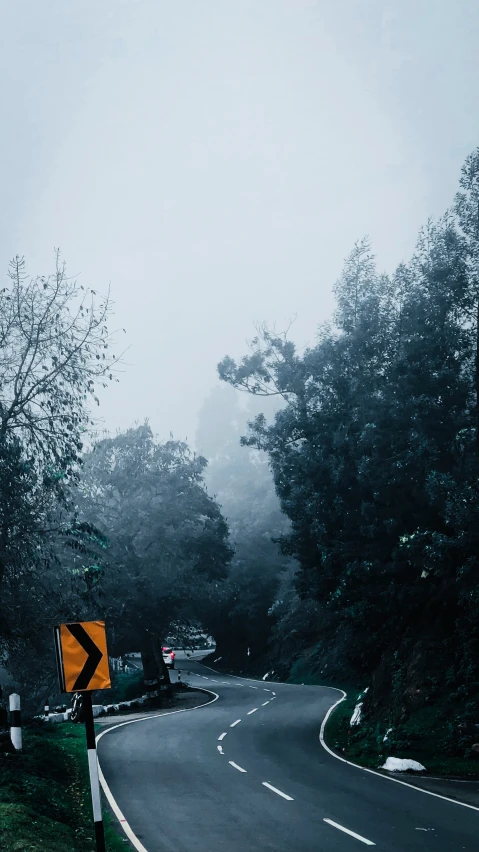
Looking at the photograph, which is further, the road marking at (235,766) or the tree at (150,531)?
the tree at (150,531)

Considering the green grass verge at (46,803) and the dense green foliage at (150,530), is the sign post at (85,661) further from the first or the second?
the dense green foliage at (150,530)

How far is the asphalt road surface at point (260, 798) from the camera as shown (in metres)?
12.1

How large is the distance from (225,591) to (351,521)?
4132 centimetres

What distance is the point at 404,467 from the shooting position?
929 inches

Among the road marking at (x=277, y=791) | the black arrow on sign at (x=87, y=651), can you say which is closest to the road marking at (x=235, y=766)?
the road marking at (x=277, y=791)

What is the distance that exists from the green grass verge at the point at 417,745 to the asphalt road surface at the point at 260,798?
1147mm

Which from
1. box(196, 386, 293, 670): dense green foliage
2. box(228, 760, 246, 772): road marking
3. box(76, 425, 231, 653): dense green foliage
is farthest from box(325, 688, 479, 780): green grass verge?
box(196, 386, 293, 670): dense green foliage

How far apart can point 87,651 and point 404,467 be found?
1763cm

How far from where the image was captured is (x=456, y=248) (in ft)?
80.4

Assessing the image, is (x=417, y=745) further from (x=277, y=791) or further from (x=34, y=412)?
(x=34, y=412)

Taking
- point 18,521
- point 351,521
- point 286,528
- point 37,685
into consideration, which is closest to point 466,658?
point 351,521

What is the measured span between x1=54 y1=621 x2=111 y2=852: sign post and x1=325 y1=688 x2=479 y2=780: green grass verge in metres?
14.3

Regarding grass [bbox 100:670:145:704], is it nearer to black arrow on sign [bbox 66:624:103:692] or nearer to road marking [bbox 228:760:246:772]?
road marking [bbox 228:760:246:772]

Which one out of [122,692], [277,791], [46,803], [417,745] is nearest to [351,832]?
[277,791]
